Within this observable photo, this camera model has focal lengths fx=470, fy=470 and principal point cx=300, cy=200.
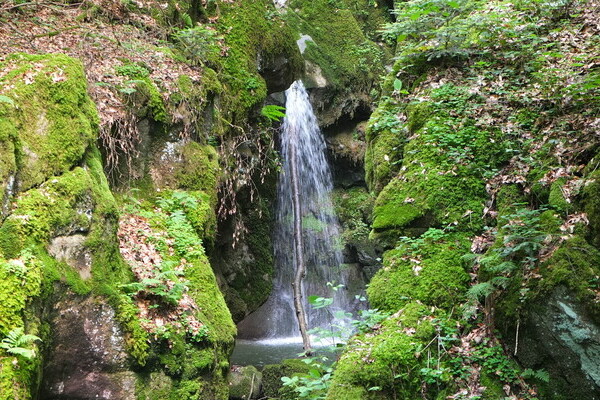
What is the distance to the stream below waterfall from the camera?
13914mm

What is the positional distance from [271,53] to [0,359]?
351 inches

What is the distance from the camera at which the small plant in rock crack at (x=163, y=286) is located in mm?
4992

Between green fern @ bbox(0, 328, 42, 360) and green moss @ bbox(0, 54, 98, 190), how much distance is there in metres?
1.47

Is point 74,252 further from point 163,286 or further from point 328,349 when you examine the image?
point 328,349

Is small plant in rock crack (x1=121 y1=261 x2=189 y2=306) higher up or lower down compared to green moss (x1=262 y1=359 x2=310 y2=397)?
higher up

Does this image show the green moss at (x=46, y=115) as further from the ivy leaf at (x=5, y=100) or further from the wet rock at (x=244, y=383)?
the wet rock at (x=244, y=383)

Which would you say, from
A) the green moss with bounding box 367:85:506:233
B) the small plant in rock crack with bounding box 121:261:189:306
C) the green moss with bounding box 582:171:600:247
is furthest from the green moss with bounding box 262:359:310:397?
the green moss with bounding box 582:171:600:247

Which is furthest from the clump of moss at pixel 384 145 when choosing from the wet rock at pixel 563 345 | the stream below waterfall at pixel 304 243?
the stream below waterfall at pixel 304 243

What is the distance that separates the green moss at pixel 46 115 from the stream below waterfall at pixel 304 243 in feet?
29.9

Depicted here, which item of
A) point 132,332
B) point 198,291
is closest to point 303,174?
point 198,291

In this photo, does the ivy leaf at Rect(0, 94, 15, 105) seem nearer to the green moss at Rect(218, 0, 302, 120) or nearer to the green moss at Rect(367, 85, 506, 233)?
the green moss at Rect(367, 85, 506, 233)

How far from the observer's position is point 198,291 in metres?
6.01

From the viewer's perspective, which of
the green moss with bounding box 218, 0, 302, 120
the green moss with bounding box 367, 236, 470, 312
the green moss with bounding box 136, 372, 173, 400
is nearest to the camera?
the green moss with bounding box 136, 372, 173, 400

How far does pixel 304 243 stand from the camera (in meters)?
15.4
